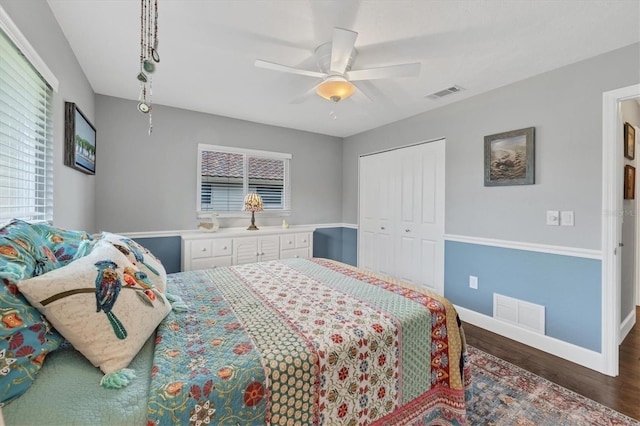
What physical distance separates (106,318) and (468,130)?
341 centimetres

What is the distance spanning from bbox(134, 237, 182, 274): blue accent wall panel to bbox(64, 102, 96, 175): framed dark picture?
3.25ft

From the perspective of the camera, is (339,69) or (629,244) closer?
(339,69)

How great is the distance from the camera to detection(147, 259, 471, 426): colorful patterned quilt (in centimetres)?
90

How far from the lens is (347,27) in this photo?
6.00ft

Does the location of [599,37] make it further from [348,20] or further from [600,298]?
[600,298]

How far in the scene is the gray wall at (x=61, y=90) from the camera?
1456 millimetres

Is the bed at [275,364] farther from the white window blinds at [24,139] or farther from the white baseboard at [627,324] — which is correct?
the white baseboard at [627,324]

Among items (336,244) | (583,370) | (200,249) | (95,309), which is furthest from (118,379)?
(336,244)

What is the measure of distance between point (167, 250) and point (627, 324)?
4973mm

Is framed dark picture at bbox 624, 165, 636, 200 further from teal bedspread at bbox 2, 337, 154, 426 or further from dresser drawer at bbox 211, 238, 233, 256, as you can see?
dresser drawer at bbox 211, 238, 233, 256

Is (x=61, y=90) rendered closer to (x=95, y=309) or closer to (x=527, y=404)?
(x=95, y=309)

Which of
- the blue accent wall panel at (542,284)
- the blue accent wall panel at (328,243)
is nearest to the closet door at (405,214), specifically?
the blue accent wall panel at (542,284)

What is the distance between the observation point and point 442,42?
2.00 meters

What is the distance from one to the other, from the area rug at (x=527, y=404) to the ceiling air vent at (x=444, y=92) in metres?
2.54
